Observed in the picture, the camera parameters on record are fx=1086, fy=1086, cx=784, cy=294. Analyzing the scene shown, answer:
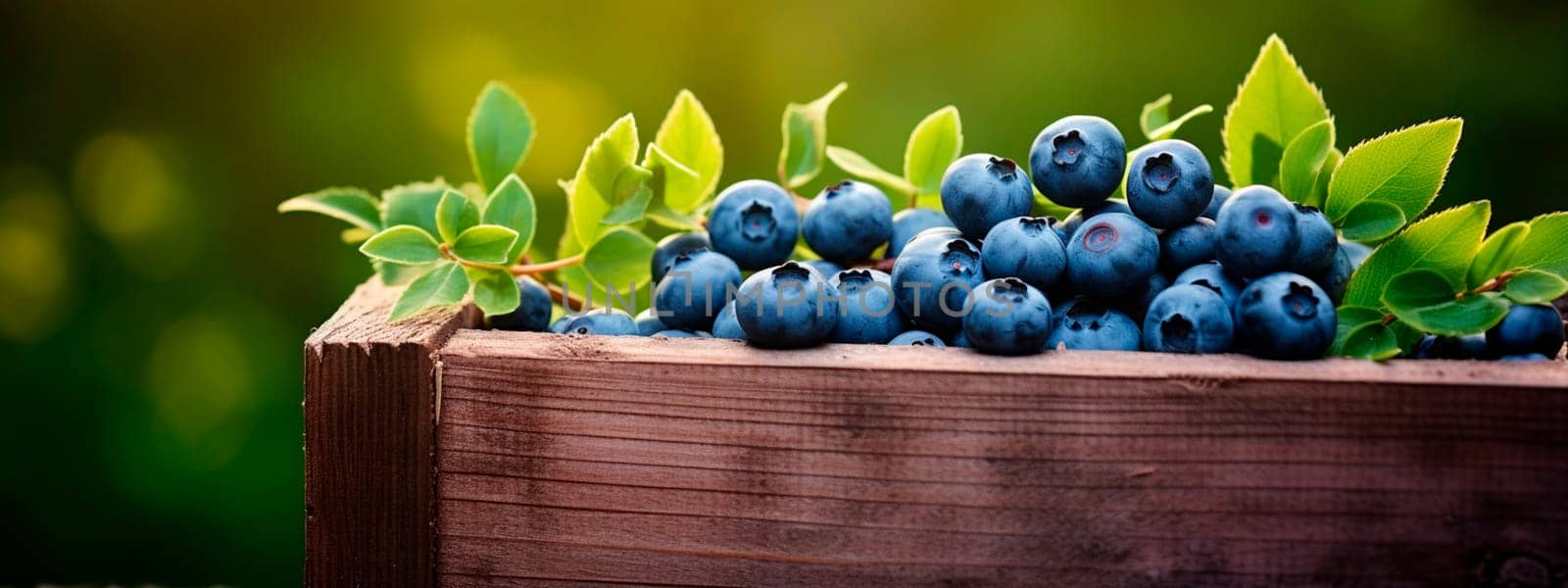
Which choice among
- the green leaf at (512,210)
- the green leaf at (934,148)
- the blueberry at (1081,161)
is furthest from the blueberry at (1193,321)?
the green leaf at (512,210)

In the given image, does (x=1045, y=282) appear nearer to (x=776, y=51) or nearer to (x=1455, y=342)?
(x=1455, y=342)

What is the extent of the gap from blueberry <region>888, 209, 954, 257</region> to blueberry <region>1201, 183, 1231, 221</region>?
0.22 metres

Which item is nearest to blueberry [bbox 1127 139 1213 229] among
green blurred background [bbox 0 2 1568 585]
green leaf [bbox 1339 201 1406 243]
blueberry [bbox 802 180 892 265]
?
green leaf [bbox 1339 201 1406 243]

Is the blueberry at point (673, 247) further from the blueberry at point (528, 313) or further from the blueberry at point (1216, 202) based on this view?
the blueberry at point (1216, 202)

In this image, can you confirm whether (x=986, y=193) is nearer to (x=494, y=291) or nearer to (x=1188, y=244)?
(x=1188, y=244)

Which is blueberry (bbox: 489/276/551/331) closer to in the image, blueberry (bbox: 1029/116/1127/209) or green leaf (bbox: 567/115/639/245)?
green leaf (bbox: 567/115/639/245)

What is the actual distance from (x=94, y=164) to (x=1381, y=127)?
242 cm

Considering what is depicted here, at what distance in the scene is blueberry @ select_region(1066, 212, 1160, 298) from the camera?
820 mm

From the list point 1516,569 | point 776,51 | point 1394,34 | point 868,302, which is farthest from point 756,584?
point 1394,34

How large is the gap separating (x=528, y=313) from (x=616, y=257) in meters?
0.10

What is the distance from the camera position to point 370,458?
833 mm

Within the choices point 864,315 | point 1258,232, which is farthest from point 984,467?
point 1258,232

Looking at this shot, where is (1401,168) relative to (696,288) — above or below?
above

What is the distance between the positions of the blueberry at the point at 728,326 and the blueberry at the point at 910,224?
0.19m
